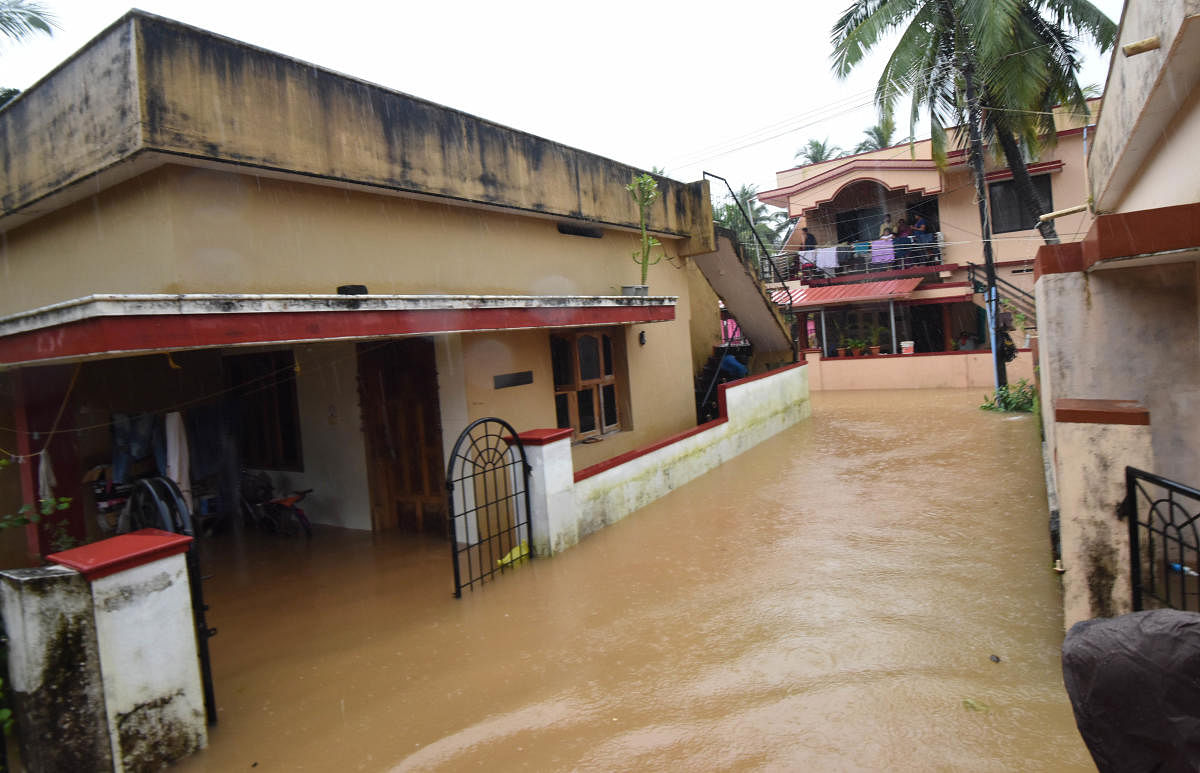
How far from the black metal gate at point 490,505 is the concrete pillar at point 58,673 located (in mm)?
3024

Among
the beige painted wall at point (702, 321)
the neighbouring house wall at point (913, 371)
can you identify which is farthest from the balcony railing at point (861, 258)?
the beige painted wall at point (702, 321)

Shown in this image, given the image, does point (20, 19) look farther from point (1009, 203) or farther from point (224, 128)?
point (1009, 203)

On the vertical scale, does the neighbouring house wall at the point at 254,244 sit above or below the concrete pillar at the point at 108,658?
above

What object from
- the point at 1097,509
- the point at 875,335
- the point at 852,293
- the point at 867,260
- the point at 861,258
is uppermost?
the point at 861,258

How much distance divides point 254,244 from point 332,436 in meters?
3.25

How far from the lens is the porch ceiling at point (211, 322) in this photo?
165 inches

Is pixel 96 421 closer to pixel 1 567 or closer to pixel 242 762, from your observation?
pixel 1 567

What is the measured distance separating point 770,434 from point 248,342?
10324mm

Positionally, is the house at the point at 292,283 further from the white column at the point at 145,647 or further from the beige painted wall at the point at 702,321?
the beige painted wall at the point at 702,321

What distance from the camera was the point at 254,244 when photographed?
5.95 metres

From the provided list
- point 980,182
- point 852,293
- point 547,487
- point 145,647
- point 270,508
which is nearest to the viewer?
point 145,647

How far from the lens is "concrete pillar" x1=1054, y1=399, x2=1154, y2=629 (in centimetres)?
379

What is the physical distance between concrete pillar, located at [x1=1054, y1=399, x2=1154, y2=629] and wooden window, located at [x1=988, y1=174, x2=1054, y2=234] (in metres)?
19.4

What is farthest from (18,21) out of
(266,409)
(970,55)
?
(970,55)
